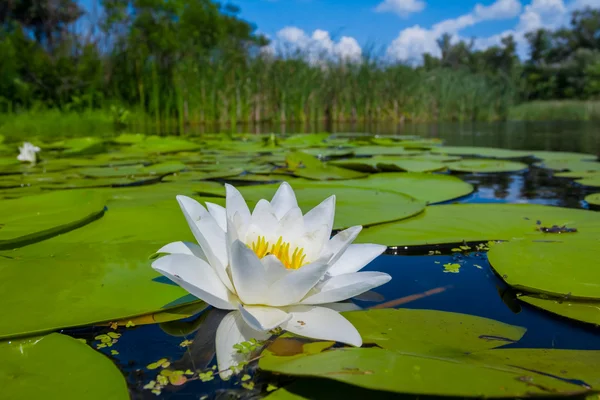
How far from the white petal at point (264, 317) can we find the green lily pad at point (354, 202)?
493 millimetres

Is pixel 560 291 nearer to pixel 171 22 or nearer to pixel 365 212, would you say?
pixel 365 212

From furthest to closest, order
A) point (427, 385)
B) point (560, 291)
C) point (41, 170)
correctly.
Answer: point (41, 170), point (560, 291), point (427, 385)

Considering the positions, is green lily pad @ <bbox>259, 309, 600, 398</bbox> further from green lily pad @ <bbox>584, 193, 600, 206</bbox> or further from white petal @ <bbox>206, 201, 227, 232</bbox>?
green lily pad @ <bbox>584, 193, 600, 206</bbox>

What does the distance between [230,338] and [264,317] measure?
2.2 inches

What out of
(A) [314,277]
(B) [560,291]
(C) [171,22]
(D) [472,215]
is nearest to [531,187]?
(D) [472,215]

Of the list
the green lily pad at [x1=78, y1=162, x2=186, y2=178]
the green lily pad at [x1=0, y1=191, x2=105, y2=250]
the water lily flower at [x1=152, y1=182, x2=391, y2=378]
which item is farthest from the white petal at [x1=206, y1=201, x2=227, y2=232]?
the green lily pad at [x1=78, y1=162, x2=186, y2=178]

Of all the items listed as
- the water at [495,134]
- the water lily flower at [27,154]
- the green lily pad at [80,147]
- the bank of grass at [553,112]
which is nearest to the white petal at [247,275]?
the water lily flower at [27,154]

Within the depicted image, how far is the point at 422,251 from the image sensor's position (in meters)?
1.05

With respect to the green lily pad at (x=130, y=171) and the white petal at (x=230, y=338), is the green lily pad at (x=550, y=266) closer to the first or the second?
the white petal at (x=230, y=338)

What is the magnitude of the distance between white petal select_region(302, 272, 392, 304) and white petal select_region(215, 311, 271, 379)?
0.33ft

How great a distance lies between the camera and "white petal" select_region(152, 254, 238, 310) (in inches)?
25.3

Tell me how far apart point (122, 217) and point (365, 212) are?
671mm

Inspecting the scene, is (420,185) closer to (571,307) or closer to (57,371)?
(571,307)

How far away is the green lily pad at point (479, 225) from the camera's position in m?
1.07
